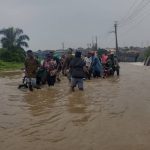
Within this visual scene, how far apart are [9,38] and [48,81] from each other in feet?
157

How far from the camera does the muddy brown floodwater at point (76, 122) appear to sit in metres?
7.94

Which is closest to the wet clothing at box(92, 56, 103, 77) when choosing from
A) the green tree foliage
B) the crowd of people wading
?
the crowd of people wading

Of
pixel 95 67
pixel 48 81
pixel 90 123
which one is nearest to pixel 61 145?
pixel 90 123

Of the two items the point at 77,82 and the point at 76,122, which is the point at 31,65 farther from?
the point at 76,122

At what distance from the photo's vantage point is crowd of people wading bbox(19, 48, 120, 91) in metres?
16.0

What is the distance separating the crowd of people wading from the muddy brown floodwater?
1.03 metres

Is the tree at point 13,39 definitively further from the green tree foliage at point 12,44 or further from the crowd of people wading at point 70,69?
the crowd of people wading at point 70,69

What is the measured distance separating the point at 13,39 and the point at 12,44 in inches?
53.7

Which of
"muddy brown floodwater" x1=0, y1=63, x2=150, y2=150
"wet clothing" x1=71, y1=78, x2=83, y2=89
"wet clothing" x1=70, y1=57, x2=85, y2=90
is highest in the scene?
"wet clothing" x1=70, y1=57, x2=85, y2=90

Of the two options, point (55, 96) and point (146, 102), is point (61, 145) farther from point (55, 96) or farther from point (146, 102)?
point (55, 96)

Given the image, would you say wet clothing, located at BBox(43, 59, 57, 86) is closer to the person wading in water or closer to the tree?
the person wading in water

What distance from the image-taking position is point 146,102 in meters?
13.0

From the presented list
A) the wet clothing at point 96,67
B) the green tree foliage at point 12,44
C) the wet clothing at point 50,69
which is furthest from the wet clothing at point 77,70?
the green tree foliage at point 12,44

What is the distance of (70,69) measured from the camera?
1639 cm
